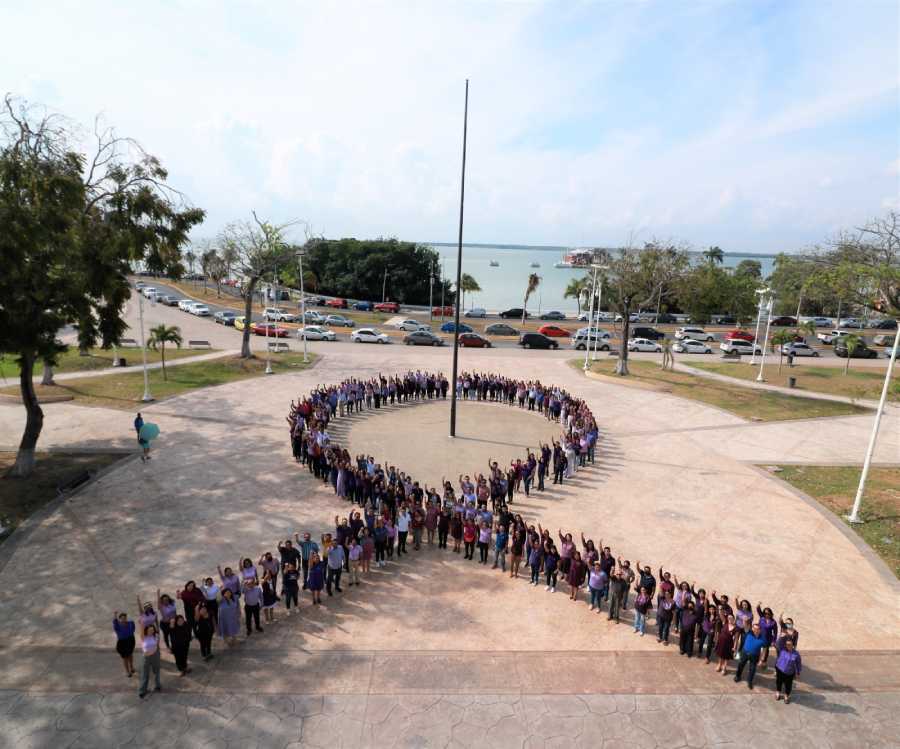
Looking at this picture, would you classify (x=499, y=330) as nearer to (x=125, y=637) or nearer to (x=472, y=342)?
(x=472, y=342)

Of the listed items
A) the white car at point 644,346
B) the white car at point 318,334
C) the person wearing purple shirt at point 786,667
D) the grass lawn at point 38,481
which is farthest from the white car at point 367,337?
the person wearing purple shirt at point 786,667

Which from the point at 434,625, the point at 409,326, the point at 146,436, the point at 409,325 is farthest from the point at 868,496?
the point at 409,325

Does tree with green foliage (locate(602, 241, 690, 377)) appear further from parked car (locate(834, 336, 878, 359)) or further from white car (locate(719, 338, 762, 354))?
parked car (locate(834, 336, 878, 359))

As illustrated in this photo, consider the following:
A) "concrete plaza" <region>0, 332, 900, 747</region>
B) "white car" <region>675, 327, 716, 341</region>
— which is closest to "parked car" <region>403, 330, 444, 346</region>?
"white car" <region>675, 327, 716, 341</region>

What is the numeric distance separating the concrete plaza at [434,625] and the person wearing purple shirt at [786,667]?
330mm

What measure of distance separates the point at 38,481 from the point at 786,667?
18.8 meters

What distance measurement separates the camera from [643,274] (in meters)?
33.7

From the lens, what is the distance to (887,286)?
19766mm

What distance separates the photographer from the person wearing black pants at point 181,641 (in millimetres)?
9250

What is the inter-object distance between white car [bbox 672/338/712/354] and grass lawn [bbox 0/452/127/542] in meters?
42.6

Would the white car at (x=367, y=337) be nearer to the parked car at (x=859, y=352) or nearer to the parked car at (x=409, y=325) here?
the parked car at (x=409, y=325)

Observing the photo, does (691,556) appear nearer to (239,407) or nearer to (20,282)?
(20,282)

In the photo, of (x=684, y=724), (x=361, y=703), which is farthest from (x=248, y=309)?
(x=684, y=724)

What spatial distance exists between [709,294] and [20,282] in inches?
2603
